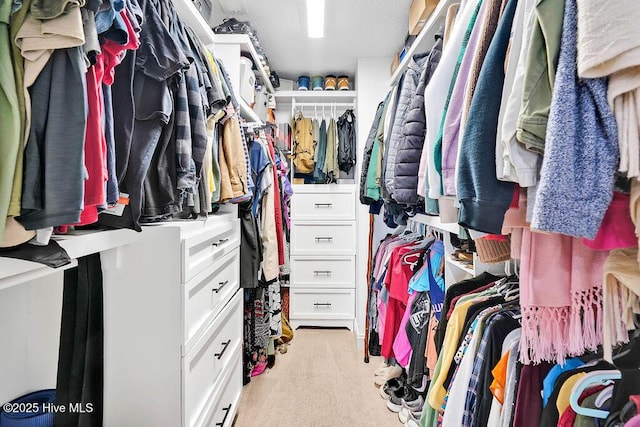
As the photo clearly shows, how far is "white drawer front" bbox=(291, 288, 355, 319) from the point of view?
3332 mm

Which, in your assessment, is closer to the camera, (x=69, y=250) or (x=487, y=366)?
(x=69, y=250)

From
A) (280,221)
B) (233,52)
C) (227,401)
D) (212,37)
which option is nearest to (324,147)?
(280,221)

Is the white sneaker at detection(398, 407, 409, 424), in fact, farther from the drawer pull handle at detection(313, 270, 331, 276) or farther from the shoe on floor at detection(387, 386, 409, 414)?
the drawer pull handle at detection(313, 270, 331, 276)

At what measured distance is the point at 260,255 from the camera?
225 cm

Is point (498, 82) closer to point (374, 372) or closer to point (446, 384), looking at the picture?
point (446, 384)

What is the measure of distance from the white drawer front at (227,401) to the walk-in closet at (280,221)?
2 cm

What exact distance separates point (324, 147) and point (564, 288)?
288 cm

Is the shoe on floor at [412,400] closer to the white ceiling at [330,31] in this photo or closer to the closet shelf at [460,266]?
the closet shelf at [460,266]

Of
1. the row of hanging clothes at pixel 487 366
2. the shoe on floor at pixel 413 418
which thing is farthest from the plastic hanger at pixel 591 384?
the shoe on floor at pixel 413 418

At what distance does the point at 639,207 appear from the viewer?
20.9 inches

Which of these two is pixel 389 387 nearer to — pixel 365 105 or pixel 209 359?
pixel 209 359

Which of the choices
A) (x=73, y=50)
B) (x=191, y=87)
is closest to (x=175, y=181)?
(x=191, y=87)

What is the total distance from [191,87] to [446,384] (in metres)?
1.27

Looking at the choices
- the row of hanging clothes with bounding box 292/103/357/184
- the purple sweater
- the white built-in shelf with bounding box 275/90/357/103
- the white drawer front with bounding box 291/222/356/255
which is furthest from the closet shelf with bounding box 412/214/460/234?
the white built-in shelf with bounding box 275/90/357/103
